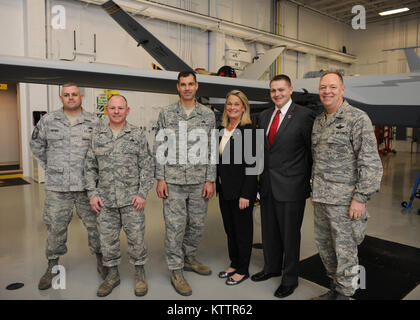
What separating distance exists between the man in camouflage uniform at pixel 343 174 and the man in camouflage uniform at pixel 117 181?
134 cm

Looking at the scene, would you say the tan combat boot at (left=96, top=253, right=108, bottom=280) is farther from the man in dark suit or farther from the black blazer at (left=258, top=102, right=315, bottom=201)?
the black blazer at (left=258, top=102, right=315, bottom=201)

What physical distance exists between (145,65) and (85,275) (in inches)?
294

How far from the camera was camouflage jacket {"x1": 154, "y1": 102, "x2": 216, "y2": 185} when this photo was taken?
8.37ft

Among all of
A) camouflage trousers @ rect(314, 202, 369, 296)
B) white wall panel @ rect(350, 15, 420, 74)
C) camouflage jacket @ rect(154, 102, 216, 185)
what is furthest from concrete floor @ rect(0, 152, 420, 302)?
white wall panel @ rect(350, 15, 420, 74)

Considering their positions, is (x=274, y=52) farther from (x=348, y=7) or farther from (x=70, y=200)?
(x=348, y=7)

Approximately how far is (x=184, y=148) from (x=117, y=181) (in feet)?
1.96

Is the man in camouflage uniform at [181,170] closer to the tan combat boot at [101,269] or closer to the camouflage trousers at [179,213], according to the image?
the camouflage trousers at [179,213]

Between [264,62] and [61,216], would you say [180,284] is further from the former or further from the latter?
[264,62]

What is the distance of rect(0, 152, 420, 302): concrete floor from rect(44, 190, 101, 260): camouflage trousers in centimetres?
33

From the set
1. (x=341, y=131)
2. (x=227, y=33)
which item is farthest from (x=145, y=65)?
(x=341, y=131)

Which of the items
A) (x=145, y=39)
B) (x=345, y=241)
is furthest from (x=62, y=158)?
(x=145, y=39)

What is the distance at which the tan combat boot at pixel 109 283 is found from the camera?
2.40 m

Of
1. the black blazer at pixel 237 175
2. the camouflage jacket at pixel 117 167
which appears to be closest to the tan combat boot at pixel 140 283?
the camouflage jacket at pixel 117 167

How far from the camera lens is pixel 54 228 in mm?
2535
